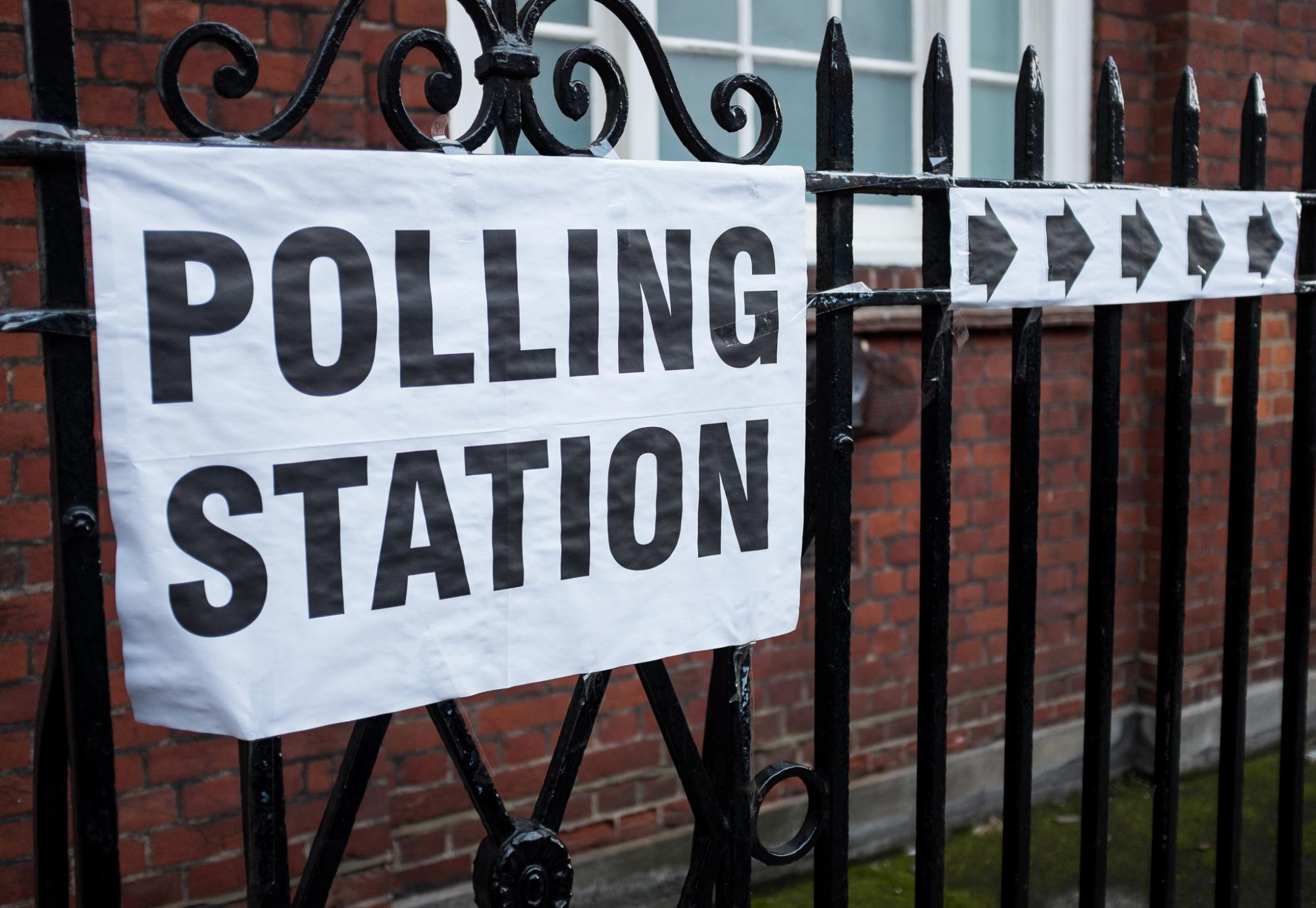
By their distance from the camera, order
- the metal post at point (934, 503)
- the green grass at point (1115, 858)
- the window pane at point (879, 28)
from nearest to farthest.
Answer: the metal post at point (934, 503), the green grass at point (1115, 858), the window pane at point (879, 28)

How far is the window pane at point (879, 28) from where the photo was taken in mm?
3523

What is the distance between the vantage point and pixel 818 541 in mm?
1560

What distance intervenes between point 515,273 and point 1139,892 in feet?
9.31

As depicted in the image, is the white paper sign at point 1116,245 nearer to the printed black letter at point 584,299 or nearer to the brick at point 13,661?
the printed black letter at point 584,299

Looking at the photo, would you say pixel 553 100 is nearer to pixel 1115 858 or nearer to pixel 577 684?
pixel 577 684

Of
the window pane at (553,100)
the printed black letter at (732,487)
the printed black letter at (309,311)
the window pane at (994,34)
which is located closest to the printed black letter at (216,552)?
the printed black letter at (309,311)

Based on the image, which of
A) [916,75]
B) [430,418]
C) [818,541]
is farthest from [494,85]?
[916,75]

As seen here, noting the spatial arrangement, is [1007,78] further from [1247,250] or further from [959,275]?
[959,275]

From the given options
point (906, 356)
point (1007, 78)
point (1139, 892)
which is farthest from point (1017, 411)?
point (1007, 78)

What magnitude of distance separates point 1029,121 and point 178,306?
1.18m

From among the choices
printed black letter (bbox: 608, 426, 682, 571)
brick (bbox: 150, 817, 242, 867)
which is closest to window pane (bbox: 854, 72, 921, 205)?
printed black letter (bbox: 608, 426, 682, 571)

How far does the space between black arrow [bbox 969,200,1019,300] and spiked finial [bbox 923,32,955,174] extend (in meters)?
0.09

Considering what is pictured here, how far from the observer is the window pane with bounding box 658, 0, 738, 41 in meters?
3.18

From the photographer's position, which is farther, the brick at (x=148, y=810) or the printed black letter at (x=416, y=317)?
the brick at (x=148, y=810)
